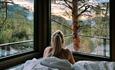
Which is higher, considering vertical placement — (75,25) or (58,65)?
(75,25)

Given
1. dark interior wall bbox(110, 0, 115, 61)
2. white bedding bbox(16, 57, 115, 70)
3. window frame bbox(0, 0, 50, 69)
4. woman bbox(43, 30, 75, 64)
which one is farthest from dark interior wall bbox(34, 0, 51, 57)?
white bedding bbox(16, 57, 115, 70)

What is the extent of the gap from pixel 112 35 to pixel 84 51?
63 centimetres

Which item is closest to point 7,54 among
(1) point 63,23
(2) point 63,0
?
(1) point 63,23

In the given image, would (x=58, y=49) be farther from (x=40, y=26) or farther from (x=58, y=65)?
(x=40, y=26)

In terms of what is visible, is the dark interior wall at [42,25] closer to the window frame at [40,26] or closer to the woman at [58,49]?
the window frame at [40,26]

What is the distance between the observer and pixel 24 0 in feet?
11.5

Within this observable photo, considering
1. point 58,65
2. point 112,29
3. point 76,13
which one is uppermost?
point 76,13

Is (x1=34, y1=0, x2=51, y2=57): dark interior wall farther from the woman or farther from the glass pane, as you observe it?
the woman

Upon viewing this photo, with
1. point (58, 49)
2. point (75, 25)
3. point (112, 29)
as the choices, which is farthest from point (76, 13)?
point (58, 49)

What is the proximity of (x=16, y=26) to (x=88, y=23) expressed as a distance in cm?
127

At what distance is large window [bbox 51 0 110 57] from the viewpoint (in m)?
3.20

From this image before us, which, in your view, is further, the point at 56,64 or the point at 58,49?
the point at 58,49

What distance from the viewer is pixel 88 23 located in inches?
133

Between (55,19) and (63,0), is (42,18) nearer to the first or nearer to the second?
(55,19)
